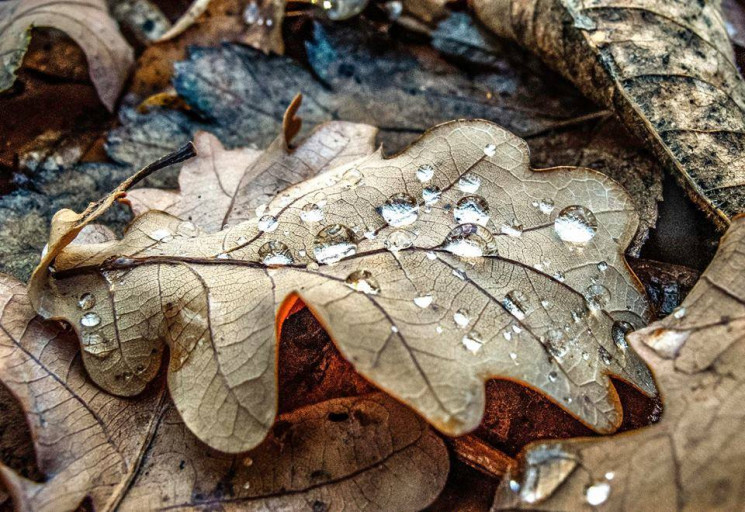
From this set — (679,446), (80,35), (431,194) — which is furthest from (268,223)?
(80,35)

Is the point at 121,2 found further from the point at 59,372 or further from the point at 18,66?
the point at 59,372

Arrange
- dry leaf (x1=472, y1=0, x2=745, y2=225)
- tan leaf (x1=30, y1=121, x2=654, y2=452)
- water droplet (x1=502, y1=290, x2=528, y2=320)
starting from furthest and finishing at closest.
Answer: dry leaf (x1=472, y1=0, x2=745, y2=225) → water droplet (x1=502, y1=290, x2=528, y2=320) → tan leaf (x1=30, y1=121, x2=654, y2=452)

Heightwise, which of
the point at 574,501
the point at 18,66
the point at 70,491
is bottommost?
the point at 70,491

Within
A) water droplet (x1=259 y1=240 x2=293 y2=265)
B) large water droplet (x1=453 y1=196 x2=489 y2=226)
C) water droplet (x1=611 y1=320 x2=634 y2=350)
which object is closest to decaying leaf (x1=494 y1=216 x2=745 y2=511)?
water droplet (x1=611 y1=320 x2=634 y2=350)

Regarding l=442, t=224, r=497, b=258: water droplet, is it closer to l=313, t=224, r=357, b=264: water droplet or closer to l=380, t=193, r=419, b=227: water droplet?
l=380, t=193, r=419, b=227: water droplet

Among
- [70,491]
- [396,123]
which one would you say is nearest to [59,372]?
[70,491]

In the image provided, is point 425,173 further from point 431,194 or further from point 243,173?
point 243,173
